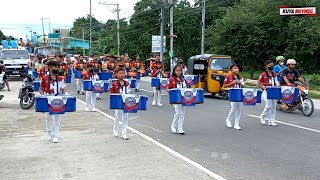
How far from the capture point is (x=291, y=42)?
33.7m

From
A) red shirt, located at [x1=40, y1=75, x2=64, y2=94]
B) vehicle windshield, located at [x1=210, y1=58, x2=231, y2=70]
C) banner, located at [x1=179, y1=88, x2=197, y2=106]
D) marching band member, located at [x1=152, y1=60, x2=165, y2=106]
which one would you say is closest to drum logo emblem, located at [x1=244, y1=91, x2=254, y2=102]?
banner, located at [x1=179, y1=88, x2=197, y2=106]

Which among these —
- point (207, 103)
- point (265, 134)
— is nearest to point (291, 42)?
point (207, 103)

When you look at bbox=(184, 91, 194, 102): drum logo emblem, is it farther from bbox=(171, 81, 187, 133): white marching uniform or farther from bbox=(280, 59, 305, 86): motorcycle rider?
bbox=(280, 59, 305, 86): motorcycle rider

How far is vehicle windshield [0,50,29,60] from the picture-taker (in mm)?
30812

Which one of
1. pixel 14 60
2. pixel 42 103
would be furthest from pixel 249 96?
pixel 14 60

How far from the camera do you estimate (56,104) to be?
9.37 m

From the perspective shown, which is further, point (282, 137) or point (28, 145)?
point (282, 137)

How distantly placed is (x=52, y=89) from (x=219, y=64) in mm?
11780

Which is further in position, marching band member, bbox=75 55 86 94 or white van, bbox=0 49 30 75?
white van, bbox=0 49 30 75

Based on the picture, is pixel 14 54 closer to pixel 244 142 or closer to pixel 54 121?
pixel 54 121

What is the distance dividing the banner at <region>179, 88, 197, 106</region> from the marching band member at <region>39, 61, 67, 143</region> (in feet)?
9.21

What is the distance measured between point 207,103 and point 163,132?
23.9 ft

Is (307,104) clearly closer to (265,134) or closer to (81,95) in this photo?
(265,134)

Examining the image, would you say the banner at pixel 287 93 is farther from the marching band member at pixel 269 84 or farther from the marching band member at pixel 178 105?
the marching band member at pixel 178 105
